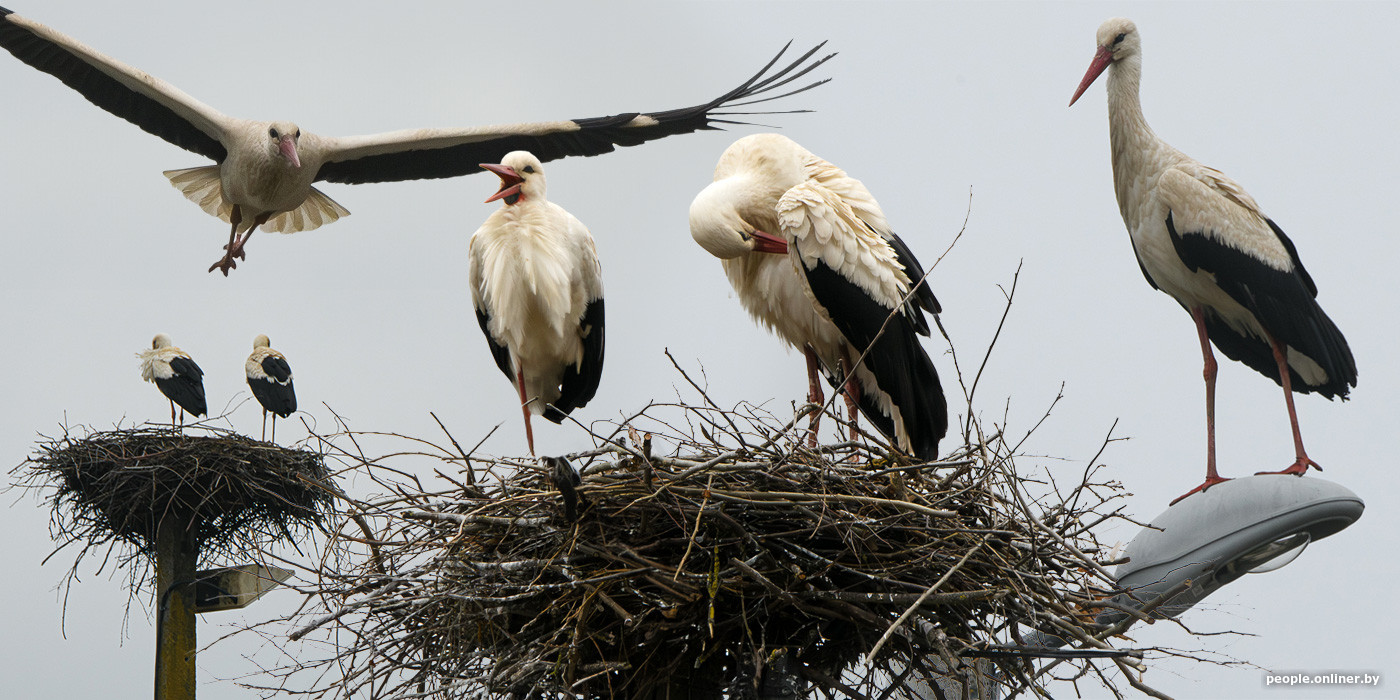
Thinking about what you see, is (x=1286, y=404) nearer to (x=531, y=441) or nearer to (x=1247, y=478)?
(x=1247, y=478)

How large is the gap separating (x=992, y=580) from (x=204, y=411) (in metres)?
5.60

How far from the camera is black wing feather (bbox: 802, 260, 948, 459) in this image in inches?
131

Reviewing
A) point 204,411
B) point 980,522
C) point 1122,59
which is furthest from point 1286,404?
point 204,411

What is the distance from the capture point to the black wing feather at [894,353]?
3316 mm

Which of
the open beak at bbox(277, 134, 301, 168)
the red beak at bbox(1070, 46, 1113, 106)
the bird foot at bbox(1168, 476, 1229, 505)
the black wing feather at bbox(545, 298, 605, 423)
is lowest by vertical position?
the bird foot at bbox(1168, 476, 1229, 505)

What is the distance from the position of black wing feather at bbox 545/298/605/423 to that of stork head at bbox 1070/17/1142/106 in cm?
178

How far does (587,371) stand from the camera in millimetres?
Result: 4273

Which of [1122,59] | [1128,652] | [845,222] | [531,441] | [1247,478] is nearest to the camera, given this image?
[1128,652]

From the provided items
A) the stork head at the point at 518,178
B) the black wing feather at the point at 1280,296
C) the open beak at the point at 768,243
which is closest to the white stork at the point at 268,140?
the stork head at the point at 518,178

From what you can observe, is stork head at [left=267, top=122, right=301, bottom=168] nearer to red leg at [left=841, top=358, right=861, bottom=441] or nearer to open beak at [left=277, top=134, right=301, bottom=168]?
open beak at [left=277, top=134, right=301, bottom=168]

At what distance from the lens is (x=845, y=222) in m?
3.34

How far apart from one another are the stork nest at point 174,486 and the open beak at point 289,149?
1341 millimetres

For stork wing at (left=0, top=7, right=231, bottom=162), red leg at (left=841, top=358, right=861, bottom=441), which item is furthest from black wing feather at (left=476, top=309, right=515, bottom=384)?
stork wing at (left=0, top=7, right=231, bottom=162)

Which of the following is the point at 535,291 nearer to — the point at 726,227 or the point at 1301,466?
the point at 726,227
